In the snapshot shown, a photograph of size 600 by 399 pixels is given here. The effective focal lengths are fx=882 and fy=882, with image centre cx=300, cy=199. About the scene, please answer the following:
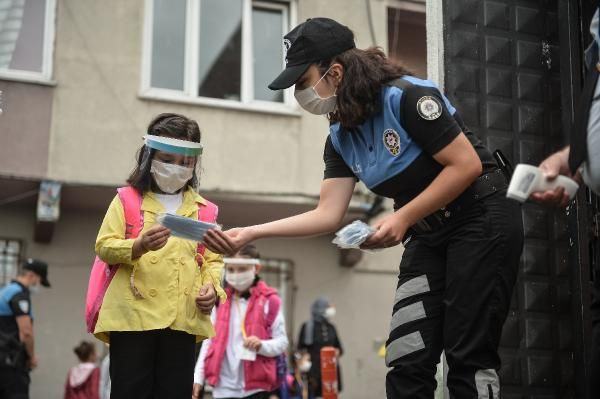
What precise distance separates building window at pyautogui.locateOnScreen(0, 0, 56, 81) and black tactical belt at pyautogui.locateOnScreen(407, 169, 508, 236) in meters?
10.9

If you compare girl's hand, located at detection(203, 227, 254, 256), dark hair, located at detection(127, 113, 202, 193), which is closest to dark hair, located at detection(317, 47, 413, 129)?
girl's hand, located at detection(203, 227, 254, 256)

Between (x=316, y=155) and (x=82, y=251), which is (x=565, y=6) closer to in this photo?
(x=316, y=155)

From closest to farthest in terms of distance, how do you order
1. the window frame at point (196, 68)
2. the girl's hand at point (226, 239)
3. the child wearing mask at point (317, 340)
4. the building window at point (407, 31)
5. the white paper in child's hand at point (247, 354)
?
the girl's hand at point (226, 239)
the white paper in child's hand at point (247, 354)
the child wearing mask at point (317, 340)
the window frame at point (196, 68)
the building window at point (407, 31)

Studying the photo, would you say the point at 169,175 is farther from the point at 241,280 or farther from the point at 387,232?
the point at 241,280

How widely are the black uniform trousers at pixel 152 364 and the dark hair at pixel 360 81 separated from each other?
4.93 feet

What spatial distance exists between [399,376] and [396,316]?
0.26 metres

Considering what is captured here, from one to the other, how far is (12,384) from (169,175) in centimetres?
585

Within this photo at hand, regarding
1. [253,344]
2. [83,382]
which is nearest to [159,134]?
[253,344]

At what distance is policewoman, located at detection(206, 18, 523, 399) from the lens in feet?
10.8

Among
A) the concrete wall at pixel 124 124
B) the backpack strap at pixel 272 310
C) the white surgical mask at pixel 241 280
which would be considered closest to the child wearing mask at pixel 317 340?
the concrete wall at pixel 124 124

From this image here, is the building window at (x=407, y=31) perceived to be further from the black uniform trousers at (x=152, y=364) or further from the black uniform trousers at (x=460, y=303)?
the black uniform trousers at (x=460, y=303)

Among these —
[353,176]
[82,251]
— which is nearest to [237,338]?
[353,176]

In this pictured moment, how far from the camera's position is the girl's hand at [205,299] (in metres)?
4.37

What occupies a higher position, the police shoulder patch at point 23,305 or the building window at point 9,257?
the building window at point 9,257
